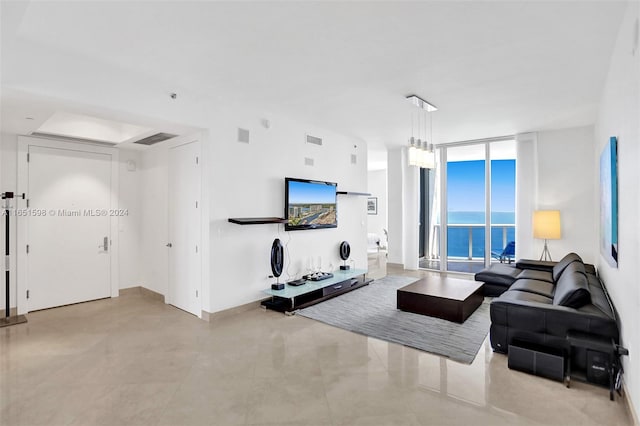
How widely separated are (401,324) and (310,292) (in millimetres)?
1625

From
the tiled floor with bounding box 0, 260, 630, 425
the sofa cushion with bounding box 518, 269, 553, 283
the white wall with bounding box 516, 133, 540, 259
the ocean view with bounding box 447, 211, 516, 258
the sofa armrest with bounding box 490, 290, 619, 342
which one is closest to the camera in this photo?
the tiled floor with bounding box 0, 260, 630, 425

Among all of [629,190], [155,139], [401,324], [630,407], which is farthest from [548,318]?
[155,139]

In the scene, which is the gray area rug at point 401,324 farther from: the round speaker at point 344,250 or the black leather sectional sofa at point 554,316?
the round speaker at point 344,250

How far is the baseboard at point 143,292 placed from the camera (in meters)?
5.40

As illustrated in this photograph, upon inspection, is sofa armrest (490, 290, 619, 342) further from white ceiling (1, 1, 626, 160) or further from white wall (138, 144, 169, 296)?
white wall (138, 144, 169, 296)

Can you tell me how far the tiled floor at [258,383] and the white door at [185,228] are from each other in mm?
809

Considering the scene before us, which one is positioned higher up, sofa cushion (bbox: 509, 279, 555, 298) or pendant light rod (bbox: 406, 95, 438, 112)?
pendant light rod (bbox: 406, 95, 438, 112)

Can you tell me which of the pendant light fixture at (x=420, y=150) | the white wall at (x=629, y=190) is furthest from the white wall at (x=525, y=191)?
the white wall at (x=629, y=190)

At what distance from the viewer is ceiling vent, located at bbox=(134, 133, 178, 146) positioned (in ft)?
15.9

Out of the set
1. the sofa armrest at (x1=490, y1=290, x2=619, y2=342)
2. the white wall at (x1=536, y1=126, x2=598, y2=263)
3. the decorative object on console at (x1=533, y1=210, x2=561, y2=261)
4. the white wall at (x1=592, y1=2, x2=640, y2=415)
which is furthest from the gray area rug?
the white wall at (x1=536, y1=126, x2=598, y2=263)

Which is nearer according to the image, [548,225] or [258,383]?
[258,383]

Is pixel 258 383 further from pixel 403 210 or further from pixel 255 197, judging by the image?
pixel 403 210

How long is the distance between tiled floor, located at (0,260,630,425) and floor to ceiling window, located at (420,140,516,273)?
4454 millimetres

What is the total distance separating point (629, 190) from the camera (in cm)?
235
